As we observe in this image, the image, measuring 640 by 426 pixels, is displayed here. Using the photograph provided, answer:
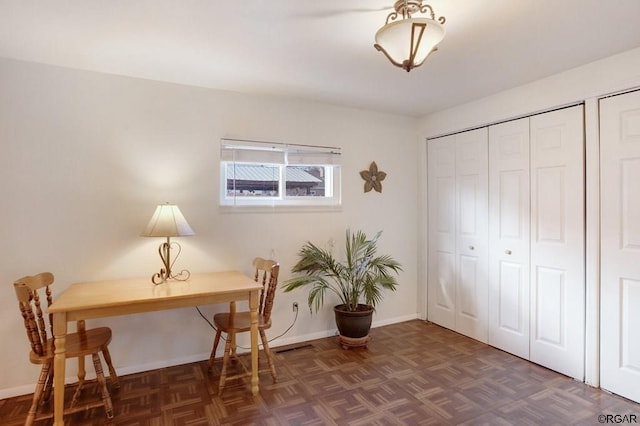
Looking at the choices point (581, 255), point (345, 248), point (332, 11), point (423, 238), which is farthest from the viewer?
point (423, 238)

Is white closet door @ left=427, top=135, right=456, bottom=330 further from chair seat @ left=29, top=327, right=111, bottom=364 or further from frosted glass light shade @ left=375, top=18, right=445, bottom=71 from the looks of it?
chair seat @ left=29, top=327, right=111, bottom=364

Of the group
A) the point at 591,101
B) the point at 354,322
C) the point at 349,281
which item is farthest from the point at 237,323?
the point at 591,101

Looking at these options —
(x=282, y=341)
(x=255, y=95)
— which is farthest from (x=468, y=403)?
(x=255, y=95)

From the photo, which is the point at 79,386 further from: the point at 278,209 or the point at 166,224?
the point at 278,209

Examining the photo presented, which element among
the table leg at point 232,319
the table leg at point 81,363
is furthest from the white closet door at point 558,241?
the table leg at point 81,363

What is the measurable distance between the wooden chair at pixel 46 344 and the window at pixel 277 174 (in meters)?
1.36

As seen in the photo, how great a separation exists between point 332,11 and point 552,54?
160cm

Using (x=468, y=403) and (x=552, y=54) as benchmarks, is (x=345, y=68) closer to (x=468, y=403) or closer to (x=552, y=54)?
(x=552, y=54)

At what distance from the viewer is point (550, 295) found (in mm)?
2770

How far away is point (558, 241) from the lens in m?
2.71

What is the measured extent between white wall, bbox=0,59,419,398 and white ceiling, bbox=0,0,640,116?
201 millimetres

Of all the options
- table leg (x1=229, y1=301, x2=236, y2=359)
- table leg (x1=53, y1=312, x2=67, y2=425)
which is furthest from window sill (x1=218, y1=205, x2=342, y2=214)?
table leg (x1=53, y1=312, x2=67, y2=425)

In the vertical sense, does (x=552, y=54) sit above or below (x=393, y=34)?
above

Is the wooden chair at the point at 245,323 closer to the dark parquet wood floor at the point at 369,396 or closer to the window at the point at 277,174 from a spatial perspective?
the dark parquet wood floor at the point at 369,396
